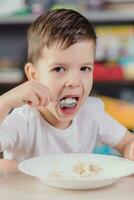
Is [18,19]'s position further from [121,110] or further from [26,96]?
[26,96]

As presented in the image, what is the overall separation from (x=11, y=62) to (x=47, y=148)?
6.58 ft

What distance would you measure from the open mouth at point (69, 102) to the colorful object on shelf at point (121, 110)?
1.59 meters

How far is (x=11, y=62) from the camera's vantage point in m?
3.10

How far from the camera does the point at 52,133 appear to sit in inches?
45.3

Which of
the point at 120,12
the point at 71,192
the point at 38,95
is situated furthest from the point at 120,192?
the point at 120,12

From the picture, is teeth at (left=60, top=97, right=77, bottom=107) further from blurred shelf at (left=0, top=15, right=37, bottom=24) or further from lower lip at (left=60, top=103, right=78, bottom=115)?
blurred shelf at (left=0, top=15, right=37, bottom=24)

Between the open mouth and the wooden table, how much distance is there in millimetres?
203

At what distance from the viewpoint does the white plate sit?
816 millimetres

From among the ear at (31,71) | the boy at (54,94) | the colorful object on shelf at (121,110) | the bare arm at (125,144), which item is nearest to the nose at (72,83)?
the boy at (54,94)

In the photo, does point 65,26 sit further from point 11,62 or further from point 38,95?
point 11,62

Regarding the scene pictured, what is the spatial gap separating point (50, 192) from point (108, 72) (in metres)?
2.17

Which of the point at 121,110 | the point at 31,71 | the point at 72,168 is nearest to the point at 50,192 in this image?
the point at 72,168

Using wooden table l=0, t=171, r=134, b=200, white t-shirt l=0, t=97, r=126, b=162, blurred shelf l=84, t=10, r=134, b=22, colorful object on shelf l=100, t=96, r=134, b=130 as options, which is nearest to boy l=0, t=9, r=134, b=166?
white t-shirt l=0, t=97, r=126, b=162

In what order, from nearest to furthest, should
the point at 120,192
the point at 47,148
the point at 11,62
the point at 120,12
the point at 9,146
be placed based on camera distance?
the point at 120,192
the point at 9,146
the point at 47,148
the point at 120,12
the point at 11,62
